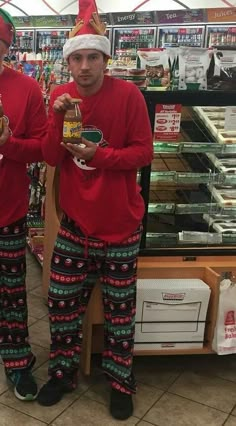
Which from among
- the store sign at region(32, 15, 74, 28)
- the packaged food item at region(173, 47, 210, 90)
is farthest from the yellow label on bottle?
the store sign at region(32, 15, 74, 28)

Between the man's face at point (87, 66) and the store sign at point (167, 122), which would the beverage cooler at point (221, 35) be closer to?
the store sign at point (167, 122)

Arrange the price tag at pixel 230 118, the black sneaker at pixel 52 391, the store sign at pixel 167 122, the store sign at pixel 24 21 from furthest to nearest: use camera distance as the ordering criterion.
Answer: the store sign at pixel 24 21
the price tag at pixel 230 118
the store sign at pixel 167 122
the black sneaker at pixel 52 391

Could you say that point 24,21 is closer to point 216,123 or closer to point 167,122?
point 216,123

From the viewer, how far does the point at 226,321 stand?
103 inches

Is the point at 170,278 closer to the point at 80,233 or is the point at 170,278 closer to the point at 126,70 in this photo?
the point at 80,233

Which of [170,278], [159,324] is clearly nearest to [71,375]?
[159,324]

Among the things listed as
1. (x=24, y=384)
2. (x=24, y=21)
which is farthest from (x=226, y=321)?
(x=24, y=21)

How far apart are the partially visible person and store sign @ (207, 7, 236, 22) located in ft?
21.3

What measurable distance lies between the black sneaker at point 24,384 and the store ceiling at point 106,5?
7.55m

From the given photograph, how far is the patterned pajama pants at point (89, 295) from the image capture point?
2.23 meters

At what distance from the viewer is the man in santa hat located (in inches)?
80.3

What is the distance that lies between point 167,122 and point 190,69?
29 centimetres

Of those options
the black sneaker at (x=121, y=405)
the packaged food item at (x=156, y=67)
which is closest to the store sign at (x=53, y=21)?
the packaged food item at (x=156, y=67)

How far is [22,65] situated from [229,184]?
2.88 meters
